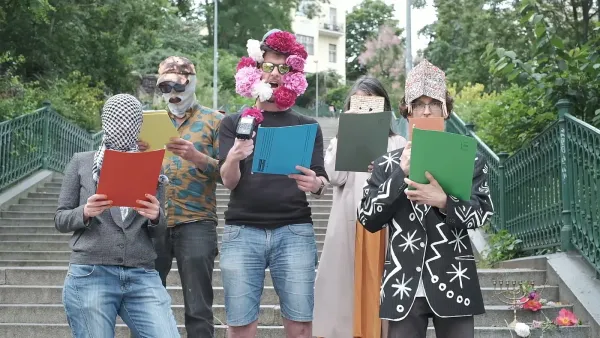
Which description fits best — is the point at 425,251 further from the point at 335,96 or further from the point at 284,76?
the point at 335,96

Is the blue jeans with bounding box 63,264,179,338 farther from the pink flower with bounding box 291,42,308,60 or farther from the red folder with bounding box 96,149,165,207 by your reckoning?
the pink flower with bounding box 291,42,308,60

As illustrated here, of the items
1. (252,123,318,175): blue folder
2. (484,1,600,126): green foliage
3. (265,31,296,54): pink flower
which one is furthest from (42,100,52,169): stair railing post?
(252,123,318,175): blue folder

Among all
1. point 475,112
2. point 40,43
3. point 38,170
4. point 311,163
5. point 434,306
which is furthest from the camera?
point 40,43

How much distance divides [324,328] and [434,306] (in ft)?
4.47

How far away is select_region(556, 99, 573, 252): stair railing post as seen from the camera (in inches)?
280

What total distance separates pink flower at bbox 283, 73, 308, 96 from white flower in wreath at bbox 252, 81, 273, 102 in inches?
3.7

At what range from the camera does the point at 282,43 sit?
4.27 m

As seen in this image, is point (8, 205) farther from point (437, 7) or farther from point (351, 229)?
point (437, 7)

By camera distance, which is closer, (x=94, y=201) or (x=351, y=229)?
(x=94, y=201)

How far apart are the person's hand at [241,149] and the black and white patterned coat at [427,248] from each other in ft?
2.22

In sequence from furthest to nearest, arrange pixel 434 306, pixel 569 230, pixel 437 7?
pixel 437 7
pixel 569 230
pixel 434 306

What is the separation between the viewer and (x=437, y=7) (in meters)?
25.0

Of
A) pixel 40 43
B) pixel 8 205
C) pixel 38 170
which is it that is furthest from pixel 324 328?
pixel 40 43

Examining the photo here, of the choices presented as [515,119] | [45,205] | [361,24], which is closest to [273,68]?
[515,119]
